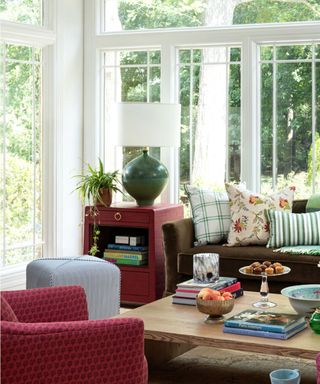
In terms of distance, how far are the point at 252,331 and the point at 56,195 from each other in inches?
132

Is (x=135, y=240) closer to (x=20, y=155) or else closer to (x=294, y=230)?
(x=20, y=155)

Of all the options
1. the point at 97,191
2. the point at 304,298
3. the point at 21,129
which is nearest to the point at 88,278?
the point at 304,298

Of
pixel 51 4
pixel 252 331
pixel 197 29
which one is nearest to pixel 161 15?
pixel 197 29

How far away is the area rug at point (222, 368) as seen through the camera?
4.35 meters

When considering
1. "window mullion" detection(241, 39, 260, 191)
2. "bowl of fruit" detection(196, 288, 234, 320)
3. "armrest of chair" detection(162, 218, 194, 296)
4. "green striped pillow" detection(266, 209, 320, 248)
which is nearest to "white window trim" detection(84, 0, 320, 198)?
"window mullion" detection(241, 39, 260, 191)

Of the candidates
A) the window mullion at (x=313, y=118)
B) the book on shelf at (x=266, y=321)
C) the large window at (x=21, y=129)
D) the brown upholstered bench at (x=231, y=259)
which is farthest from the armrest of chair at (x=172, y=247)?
the book on shelf at (x=266, y=321)

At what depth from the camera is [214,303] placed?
405cm

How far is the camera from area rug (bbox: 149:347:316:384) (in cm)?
435

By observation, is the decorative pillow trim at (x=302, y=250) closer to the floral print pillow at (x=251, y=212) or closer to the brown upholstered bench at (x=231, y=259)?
the brown upholstered bench at (x=231, y=259)

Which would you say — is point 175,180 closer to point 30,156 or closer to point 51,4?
point 30,156

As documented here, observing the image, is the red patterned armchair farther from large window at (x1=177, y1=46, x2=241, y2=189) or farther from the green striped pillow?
large window at (x1=177, y1=46, x2=241, y2=189)

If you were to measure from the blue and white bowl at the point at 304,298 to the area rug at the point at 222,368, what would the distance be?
1.22ft

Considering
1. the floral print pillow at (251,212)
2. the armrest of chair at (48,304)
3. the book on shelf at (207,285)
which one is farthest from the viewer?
the floral print pillow at (251,212)

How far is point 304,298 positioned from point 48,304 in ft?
4.39
